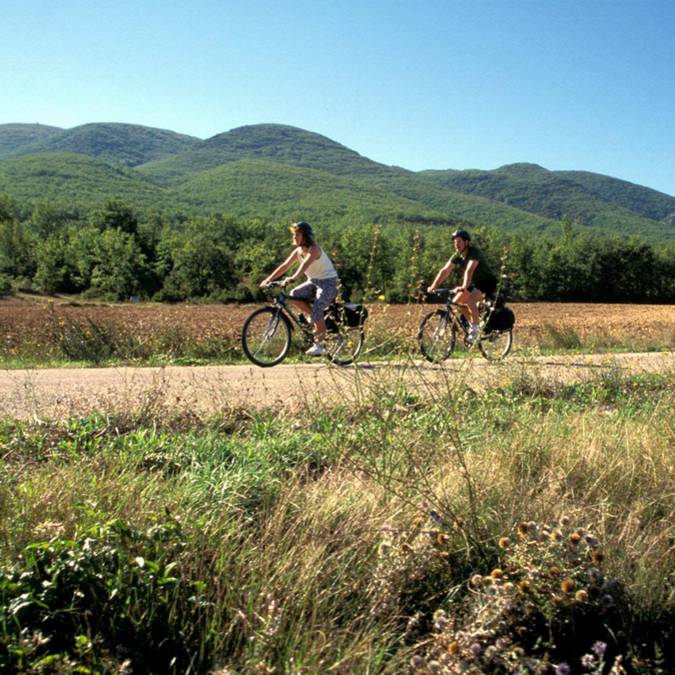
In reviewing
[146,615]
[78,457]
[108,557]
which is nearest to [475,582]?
[146,615]

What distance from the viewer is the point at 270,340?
10.2m

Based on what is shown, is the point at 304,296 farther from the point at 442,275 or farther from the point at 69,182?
the point at 69,182

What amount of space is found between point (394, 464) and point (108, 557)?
5.81 ft

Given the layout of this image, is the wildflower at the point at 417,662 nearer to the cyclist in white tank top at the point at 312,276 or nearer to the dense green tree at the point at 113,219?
the cyclist in white tank top at the point at 312,276

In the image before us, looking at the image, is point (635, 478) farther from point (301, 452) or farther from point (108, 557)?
point (108, 557)

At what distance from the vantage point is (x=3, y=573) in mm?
2799

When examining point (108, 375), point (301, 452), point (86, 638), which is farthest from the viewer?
point (108, 375)

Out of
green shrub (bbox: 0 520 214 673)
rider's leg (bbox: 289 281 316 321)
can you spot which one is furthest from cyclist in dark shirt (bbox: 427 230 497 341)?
green shrub (bbox: 0 520 214 673)

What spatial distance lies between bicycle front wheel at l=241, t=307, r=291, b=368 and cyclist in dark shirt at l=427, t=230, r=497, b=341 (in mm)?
2294

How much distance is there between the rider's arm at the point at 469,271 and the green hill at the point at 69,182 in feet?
478

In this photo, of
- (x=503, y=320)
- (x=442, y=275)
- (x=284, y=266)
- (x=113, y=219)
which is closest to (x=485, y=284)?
(x=442, y=275)

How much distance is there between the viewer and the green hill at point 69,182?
15538 centimetres

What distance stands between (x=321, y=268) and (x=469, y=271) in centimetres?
226

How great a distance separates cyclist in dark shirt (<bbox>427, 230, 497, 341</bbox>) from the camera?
1011 cm
